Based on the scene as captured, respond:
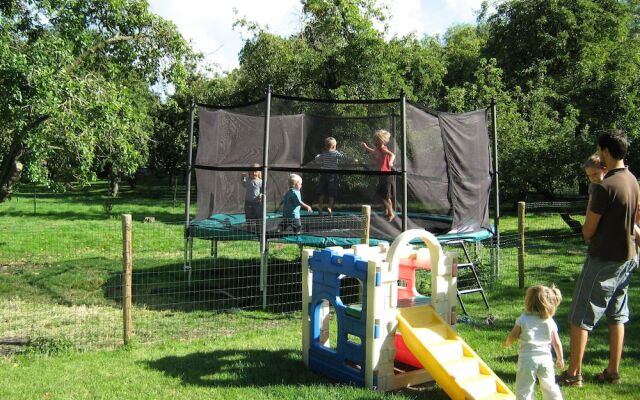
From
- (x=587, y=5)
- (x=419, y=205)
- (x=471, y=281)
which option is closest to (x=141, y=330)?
(x=419, y=205)

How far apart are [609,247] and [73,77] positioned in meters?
8.10

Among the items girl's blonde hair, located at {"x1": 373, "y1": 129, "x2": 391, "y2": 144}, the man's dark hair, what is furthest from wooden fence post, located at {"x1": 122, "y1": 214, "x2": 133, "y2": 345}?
the man's dark hair

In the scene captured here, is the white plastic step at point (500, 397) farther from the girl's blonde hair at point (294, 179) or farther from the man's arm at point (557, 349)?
the girl's blonde hair at point (294, 179)

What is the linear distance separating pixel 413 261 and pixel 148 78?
27.9 feet

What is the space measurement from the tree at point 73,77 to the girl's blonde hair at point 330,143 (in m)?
3.27

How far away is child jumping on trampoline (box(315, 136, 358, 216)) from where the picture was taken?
8.57 m

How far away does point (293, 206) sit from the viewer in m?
8.79

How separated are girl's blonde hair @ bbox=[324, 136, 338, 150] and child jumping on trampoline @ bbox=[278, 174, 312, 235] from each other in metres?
0.61

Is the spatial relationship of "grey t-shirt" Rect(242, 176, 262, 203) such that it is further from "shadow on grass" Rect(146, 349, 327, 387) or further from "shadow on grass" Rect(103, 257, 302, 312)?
"shadow on grass" Rect(146, 349, 327, 387)

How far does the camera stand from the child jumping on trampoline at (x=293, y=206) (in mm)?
8711

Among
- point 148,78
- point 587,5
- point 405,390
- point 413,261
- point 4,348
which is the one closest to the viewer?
point 405,390

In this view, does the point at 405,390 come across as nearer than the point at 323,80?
Yes

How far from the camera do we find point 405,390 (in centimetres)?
505

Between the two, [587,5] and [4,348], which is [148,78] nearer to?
[4,348]
